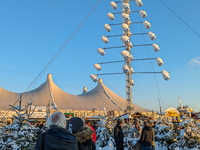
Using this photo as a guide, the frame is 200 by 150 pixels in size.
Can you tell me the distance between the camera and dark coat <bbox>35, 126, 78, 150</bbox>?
162cm

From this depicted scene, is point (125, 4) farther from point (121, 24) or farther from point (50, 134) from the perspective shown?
point (50, 134)

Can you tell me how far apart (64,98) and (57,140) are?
28.4m

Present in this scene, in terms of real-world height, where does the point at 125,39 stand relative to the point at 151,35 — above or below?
below

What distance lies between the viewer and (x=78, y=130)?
7.48ft

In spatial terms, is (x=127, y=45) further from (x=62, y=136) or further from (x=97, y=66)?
(x=62, y=136)

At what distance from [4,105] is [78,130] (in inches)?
955

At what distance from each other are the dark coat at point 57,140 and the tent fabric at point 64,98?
23857 millimetres

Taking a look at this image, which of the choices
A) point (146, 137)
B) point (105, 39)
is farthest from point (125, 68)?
point (146, 137)

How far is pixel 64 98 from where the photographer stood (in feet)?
96.7

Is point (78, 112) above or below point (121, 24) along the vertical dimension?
below

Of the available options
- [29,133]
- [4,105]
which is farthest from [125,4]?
[4,105]

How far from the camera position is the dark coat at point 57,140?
63.9 inches

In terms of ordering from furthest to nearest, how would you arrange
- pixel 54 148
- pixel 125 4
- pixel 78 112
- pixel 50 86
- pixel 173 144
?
pixel 50 86
pixel 78 112
pixel 125 4
pixel 173 144
pixel 54 148

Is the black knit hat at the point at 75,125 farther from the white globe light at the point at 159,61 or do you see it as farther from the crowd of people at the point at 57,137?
the white globe light at the point at 159,61
